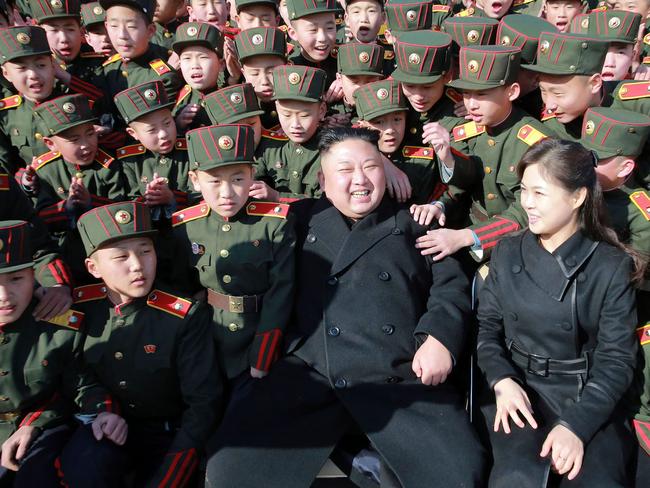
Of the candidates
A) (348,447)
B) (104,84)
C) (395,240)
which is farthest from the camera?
(104,84)

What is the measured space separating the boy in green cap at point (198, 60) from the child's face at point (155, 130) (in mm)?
454

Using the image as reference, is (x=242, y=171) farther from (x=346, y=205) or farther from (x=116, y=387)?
(x=116, y=387)

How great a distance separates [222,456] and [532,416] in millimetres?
1428

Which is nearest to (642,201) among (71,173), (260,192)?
(260,192)

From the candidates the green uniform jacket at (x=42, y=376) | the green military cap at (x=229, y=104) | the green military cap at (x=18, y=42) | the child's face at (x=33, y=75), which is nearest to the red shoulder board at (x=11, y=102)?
the child's face at (x=33, y=75)

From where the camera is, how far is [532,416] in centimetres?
252

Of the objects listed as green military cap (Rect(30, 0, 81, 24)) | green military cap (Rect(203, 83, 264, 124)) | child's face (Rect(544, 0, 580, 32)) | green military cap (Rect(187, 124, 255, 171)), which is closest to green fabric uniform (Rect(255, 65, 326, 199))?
green military cap (Rect(203, 83, 264, 124))

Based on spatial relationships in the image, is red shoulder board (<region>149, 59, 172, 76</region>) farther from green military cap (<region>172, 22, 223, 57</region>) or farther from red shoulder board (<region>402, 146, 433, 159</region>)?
red shoulder board (<region>402, 146, 433, 159</region>)

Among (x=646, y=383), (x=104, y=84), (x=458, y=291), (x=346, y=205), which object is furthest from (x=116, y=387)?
(x=104, y=84)

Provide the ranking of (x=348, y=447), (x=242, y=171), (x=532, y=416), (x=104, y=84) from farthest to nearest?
(x=104, y=84) → (x=242, y=171) → (x=348, y=447) → (x=532, y=416)

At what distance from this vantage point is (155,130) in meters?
4.34

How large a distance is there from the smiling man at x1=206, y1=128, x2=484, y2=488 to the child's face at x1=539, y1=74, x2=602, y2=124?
51.8 inches

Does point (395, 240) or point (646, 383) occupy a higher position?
point (395, 240)

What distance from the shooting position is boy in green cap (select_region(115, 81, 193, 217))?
4.17 m
